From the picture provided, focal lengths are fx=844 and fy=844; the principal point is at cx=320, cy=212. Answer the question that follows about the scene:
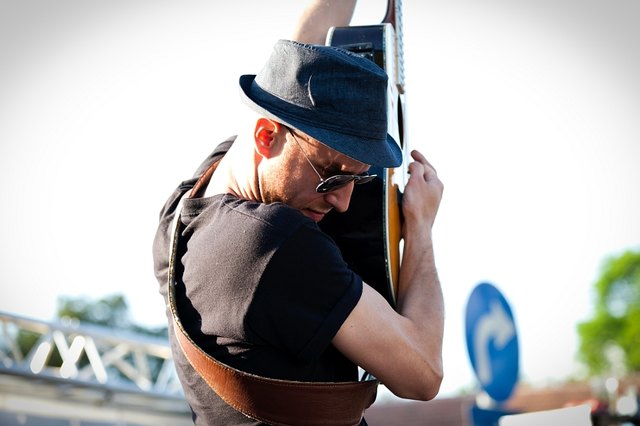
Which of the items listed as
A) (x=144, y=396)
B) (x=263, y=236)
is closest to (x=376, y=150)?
(x=263, y=236)

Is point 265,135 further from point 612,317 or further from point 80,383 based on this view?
point 612,317

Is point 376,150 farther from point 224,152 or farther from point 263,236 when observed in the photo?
point 224,152

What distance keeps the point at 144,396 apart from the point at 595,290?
183 ft

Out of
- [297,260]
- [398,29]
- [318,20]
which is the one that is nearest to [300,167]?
[297,260]

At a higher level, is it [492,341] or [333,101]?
[333,101]

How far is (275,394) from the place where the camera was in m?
2.21

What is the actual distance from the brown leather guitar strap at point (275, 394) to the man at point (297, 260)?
29mm

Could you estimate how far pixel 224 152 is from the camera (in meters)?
2.83

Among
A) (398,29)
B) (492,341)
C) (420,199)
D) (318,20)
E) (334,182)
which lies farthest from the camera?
(492,341)

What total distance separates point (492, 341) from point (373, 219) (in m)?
3.24

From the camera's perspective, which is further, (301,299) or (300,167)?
(300,167)

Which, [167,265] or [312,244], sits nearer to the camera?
[312,244]

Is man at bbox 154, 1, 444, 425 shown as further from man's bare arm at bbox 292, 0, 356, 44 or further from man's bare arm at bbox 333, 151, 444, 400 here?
man's bare arm at bbox 292, 0, 356, 44

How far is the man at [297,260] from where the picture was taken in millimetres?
2125
